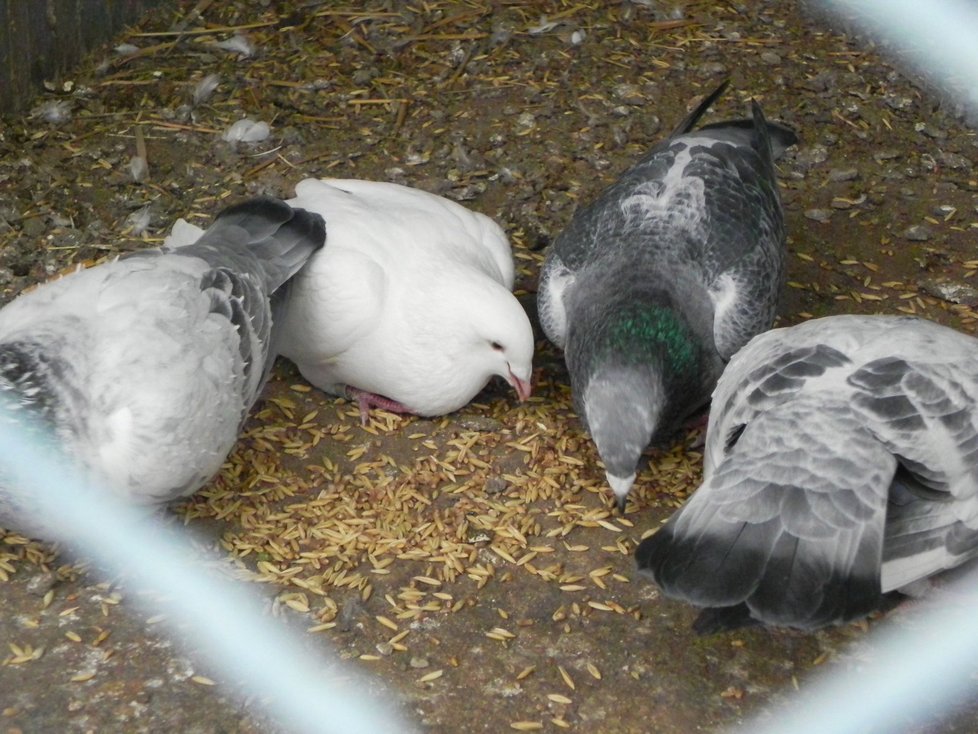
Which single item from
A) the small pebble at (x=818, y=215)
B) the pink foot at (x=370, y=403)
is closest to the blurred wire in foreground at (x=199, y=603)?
the pink foot at (x=370, y=403)

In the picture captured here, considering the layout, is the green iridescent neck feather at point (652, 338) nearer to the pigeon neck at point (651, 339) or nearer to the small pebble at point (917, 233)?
the pigeon neck at point (651, 339)

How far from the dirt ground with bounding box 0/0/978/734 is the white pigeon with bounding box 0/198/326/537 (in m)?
0.42

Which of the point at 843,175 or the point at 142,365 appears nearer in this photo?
the point at 142,365

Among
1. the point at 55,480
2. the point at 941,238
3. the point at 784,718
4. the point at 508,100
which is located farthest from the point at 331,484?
the point at 941,238

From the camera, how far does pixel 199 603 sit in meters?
3.66

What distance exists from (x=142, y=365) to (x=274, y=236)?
2.79 ft

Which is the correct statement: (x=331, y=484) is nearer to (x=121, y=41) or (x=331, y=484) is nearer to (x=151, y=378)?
(x=151, y=378)

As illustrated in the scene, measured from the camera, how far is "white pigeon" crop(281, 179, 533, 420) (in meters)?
4.20

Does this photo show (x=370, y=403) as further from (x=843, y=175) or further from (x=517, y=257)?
(x=843, y=175)

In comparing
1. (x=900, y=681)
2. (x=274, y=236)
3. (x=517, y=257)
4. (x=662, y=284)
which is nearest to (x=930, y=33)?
(x=517, y=257)

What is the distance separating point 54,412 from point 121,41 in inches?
129

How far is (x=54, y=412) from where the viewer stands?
3.44 m

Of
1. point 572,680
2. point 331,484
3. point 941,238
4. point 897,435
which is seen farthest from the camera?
point 941,238

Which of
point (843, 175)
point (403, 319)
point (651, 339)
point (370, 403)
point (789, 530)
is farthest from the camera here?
point (843, 175)
